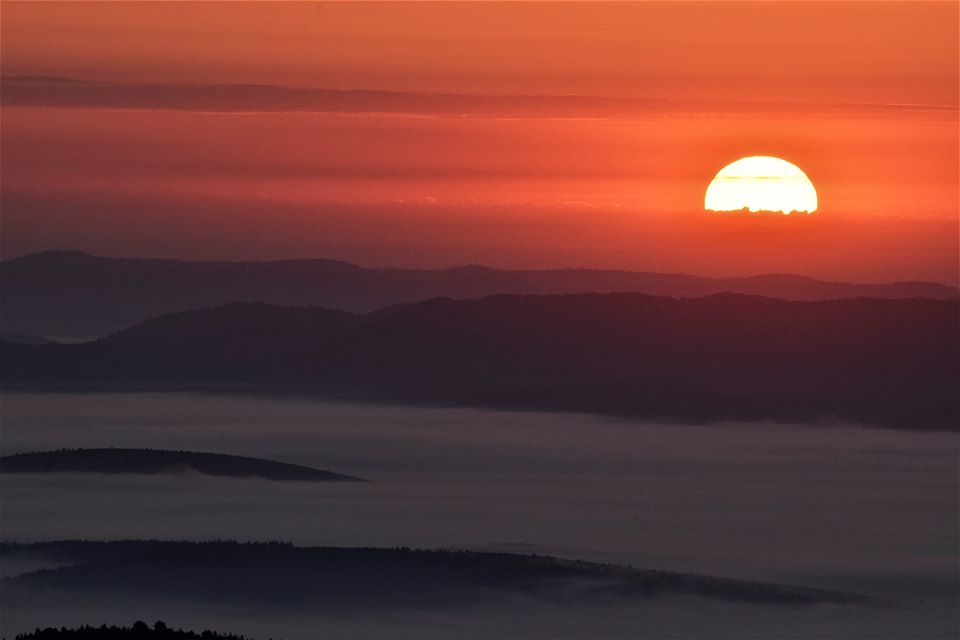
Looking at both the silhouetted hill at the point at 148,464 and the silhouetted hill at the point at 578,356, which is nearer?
the silhouetted hill at the point at 148,464

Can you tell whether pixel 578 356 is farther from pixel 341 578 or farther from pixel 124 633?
pixel 124 633

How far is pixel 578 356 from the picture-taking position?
14700 cm

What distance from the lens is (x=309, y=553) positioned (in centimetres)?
4381

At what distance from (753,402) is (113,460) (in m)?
Answer: 71.3

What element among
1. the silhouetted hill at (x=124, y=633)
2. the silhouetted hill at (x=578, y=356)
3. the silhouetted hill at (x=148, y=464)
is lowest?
the silhouetted hill at (x=124, y=633)

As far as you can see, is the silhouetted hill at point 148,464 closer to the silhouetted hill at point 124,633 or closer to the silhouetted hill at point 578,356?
the silhouetted hill at point 124,633

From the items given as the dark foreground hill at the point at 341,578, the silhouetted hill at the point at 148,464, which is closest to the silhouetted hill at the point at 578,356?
the silhouetted hill at the point at 148,464

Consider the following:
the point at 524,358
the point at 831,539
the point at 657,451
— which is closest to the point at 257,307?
the point at 524,358

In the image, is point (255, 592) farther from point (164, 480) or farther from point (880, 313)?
point (880, 313)

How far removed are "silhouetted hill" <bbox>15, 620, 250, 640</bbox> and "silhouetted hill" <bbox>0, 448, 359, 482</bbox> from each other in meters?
42.2

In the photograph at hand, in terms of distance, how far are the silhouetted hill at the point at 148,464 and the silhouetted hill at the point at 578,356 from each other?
59687 millimetres

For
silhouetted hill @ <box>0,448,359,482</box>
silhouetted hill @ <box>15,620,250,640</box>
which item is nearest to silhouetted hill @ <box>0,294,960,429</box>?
silhouetted hill @ <box>0,448,359,482</box>

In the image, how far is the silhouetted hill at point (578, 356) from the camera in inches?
5285

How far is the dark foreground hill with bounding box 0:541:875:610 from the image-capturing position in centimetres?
3812
